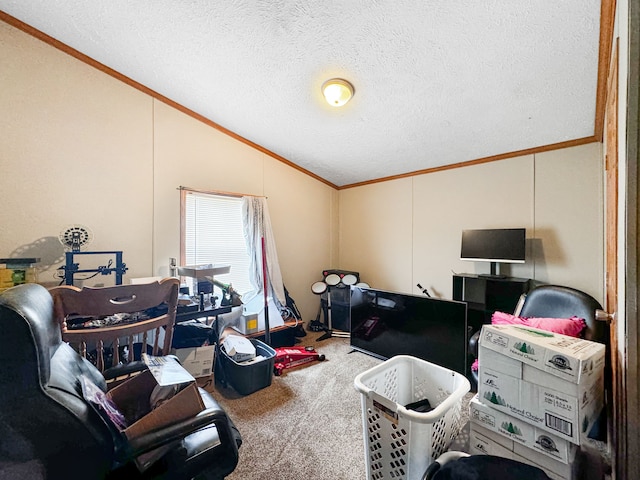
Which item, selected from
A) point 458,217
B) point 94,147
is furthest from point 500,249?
point 94,147

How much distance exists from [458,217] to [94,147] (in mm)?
3786

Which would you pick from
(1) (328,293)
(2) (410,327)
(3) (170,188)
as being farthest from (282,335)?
(3) (170,188)

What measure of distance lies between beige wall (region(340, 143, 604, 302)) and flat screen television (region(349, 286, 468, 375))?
102 cm

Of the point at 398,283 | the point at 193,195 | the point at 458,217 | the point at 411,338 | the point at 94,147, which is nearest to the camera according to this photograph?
the point at 94,147

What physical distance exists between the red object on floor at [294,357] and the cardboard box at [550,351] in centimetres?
208

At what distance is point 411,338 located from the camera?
102 inches

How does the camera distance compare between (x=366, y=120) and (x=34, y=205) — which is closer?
(x=34, y=205)

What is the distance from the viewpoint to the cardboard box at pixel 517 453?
1.03m

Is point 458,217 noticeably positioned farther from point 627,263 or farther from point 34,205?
point 34,205

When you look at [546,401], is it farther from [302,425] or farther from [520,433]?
[302,425]

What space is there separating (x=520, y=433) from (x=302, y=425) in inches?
53.7

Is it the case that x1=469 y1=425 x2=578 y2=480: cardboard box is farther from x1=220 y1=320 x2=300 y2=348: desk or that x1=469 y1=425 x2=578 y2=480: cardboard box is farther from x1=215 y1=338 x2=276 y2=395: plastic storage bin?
x1=220 y1=320 x2=300 y2=348: desk

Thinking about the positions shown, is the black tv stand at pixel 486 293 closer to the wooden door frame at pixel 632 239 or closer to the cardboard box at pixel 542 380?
the cardboard box at pixel 542 380

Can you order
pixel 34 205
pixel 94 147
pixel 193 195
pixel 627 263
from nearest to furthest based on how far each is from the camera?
pixel 627 263, pixel 34 205, pixel 94 147, pixel 193 195
